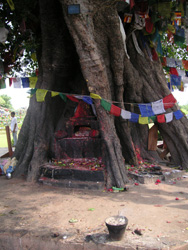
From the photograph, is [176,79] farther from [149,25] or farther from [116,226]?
[116,226]

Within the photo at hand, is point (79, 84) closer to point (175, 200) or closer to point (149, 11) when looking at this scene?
point (149, 11)

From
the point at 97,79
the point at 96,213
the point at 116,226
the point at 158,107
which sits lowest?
the point at 96,213

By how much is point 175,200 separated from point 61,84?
194 inches

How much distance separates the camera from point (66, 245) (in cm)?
305

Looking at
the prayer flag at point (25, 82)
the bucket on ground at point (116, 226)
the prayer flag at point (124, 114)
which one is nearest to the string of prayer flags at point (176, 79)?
the prayer flag at point (124, 114)

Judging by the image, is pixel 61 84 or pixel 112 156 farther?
pixel 61 84

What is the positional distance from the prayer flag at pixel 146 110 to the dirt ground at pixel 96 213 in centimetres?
234

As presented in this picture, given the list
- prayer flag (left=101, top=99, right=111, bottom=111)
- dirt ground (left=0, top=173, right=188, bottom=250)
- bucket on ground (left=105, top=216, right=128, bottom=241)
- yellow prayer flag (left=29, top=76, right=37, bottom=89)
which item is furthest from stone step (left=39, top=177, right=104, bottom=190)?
yellow prayer flag (left=29, top=76, right=37, bottom=89)

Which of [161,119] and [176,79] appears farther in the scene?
[176,79]

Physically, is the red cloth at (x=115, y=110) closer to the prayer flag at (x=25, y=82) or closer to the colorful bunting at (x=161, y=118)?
the colorful bunting at (x=161, y=118)

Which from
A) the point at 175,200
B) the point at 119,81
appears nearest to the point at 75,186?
the point at 175,200

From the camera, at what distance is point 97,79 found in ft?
19.3

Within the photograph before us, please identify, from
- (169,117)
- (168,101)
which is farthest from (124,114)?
(168,101)

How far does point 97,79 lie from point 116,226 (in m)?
3.87
